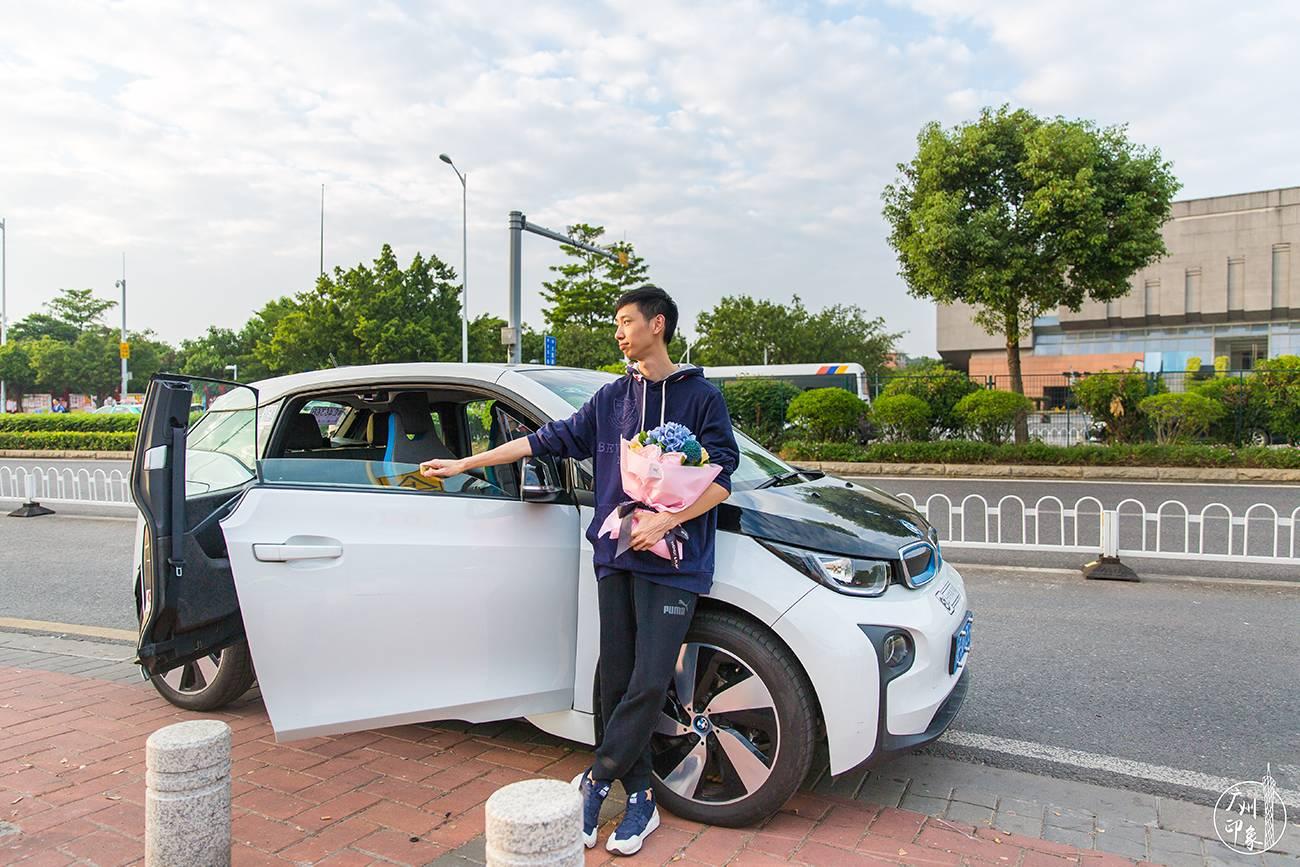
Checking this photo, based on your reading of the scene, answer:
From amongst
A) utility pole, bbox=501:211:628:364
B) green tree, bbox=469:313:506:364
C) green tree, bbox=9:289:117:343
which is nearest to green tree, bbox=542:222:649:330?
green tree, bbox=469:313:506:364

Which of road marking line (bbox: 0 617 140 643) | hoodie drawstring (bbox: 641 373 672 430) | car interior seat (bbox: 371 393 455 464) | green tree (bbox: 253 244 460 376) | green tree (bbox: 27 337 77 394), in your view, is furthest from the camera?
green tree (bbox: 27 337 77 394)

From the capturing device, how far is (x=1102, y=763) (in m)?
3.47

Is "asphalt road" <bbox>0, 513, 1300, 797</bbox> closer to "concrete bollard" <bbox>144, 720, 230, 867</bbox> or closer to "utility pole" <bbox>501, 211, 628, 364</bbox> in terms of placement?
"concrete bollard" <bbox>144, 720, 230, 867</bbox>

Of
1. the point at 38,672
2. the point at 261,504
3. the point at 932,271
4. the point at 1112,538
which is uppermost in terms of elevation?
the point at 932,271

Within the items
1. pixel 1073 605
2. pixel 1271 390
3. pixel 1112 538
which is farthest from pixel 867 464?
pixel 1073 605

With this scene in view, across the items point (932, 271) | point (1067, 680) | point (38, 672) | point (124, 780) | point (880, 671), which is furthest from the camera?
point (932, 271)

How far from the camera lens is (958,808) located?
3080mm

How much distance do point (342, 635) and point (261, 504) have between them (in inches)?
22.2

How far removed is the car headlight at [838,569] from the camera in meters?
2.82

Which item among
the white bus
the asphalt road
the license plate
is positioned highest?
the white bus

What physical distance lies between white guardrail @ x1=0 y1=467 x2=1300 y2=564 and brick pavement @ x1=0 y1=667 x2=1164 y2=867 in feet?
12.6

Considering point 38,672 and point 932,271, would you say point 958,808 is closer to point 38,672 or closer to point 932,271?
point 38,672

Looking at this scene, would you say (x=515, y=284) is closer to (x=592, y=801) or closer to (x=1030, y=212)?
(x=1030, y=212)

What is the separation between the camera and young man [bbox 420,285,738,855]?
272 centimetres
